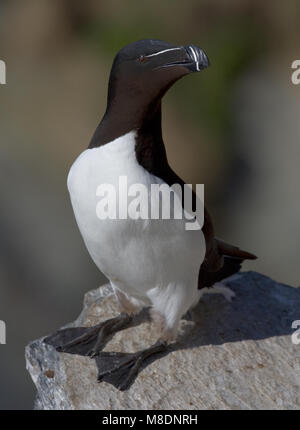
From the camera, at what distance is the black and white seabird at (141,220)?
2547 millimetres

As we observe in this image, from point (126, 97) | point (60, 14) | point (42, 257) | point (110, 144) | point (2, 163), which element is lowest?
point (42, 257)

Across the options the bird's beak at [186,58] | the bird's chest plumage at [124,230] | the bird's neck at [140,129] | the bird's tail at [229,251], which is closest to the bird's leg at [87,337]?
the bird's chest plumage at [124,230]

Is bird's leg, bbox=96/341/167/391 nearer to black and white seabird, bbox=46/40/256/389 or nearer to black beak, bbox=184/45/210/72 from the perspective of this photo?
black and white seabird, bbox=46/40/256/389

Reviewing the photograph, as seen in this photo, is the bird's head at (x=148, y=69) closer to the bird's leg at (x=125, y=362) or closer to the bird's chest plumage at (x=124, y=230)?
the bird's chest plumage at (x=124, y=230)

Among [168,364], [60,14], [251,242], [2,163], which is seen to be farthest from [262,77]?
[168,364]

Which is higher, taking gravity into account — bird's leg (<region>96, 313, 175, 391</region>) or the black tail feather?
the black tail feather

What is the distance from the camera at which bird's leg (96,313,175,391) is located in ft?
9.57

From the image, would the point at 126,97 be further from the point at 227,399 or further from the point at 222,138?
the point at 222,138

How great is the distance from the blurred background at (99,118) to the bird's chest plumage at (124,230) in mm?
2877

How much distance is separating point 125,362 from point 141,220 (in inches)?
27.2

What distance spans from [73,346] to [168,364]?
1.43 feet

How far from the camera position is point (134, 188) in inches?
102

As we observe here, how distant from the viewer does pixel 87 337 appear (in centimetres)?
316


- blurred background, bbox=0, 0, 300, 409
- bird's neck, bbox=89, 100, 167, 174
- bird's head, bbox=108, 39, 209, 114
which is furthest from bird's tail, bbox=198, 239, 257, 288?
blurred background, bbox=0, 0, 300, 409
